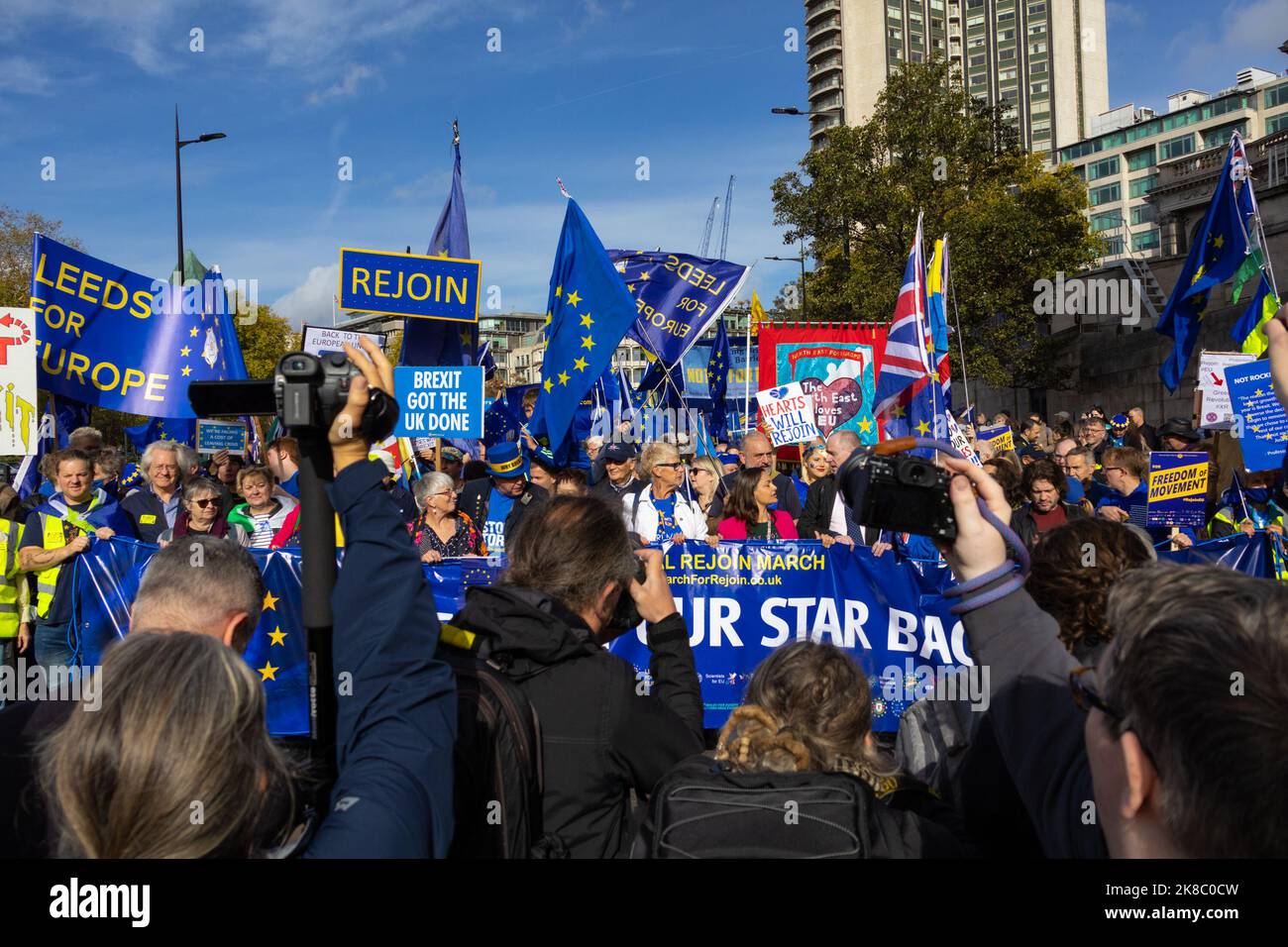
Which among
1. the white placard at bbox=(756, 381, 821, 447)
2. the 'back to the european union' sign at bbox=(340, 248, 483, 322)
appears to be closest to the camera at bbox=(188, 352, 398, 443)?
the 'back to the european union' sign at bbox=(340, 248, 483, 322)

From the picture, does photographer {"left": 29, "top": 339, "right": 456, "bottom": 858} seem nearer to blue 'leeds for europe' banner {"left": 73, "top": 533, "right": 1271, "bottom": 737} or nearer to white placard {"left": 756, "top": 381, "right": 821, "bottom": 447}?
blue 'leeds for europe' banner {"left": 73, "top": 533, "right": 1271, "bottom": 737}

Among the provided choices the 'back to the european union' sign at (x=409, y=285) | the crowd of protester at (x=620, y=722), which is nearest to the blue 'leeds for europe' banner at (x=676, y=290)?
the 'back to the european union' sign at (x=409, y=285)

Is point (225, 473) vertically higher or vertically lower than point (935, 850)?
higher

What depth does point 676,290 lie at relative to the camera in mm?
12484

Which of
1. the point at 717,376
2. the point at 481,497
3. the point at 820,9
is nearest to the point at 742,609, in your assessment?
the point at 481,497

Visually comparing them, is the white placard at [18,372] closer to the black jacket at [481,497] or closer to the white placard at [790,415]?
the black jacket at [481,497]

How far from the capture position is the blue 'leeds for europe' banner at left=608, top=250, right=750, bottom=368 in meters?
12.5

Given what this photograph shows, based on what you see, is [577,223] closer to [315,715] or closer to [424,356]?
[424,356]

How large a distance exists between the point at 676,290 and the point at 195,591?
10.5 m

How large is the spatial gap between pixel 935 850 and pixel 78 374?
26.3ft

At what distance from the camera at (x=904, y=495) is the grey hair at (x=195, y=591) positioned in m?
1.35

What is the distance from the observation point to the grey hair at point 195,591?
7.77ft

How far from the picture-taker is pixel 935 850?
2.06 metres

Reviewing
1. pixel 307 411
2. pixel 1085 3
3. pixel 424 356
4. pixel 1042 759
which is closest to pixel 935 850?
pixel 1042 759
